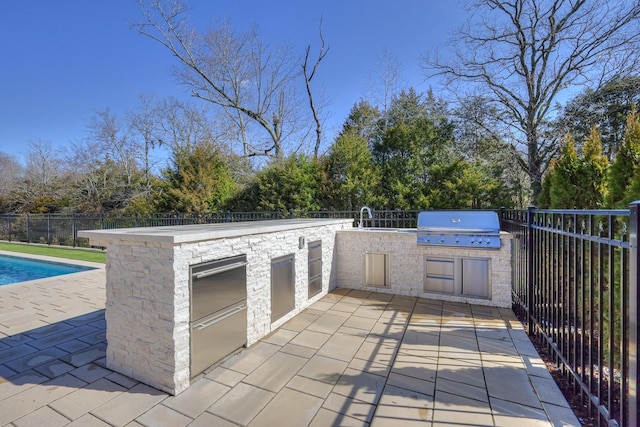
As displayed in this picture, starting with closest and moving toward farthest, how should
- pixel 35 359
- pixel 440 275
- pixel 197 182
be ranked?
pixel 35 359, pixel 440 275, pixel 197 182

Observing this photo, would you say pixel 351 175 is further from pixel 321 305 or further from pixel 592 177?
pixel 592 177

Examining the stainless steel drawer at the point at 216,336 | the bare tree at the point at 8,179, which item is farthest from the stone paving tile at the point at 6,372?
the bare tree at the point at 8,179

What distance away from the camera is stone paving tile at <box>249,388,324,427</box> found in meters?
2.56

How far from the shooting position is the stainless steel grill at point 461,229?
5.51m

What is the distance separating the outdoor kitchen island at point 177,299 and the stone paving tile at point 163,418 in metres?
0.26

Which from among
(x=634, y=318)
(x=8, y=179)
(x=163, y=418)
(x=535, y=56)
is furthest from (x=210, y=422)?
(x=8, y=179)

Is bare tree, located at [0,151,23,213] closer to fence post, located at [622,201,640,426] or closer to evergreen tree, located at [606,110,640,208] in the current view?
fence post, located at [622,201,640,426]

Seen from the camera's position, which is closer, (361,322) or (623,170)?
(623,170)

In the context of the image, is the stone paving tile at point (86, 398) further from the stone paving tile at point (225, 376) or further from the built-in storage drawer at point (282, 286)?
the built-in storage drawer at point (282, 286)

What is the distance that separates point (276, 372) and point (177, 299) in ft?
4.61

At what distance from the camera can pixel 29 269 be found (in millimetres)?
9953

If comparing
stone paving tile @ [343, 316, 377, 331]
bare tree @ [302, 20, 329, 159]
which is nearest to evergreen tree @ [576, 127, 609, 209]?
stone paving tile @ [343, 316, 377, 331]

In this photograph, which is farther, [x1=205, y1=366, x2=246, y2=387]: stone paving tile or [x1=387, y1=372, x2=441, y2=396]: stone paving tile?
[x1=205, y1=366, x2=246, y2=387]: stone paving tile

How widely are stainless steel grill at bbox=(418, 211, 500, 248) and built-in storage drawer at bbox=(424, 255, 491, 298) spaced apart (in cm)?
37
